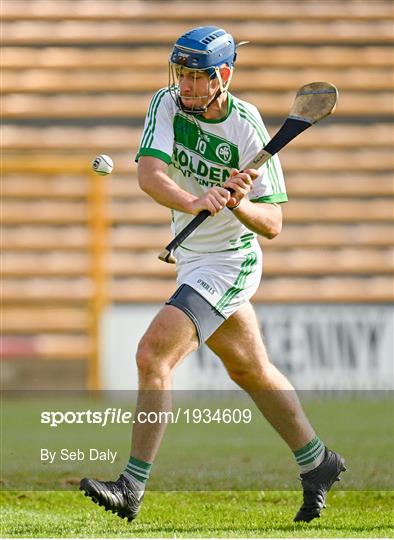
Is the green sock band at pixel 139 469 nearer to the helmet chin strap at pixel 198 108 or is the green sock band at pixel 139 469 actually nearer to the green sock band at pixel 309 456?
the green sock band at pixel 309 456

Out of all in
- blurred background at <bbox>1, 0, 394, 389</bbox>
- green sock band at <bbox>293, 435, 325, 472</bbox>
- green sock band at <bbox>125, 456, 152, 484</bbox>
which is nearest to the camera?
green sock band at <bbox>125, 456, 152, 484</bbox>

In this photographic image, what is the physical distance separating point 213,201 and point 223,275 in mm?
398

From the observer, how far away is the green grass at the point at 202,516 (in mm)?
3922

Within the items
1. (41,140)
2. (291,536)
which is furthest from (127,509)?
(41,140)

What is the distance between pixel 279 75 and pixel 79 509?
6970 mm

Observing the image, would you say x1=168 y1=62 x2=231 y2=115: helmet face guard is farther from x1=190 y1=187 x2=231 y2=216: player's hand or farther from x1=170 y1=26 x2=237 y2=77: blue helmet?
x1=190 y1=187 x2=231 y2=216: player's hand

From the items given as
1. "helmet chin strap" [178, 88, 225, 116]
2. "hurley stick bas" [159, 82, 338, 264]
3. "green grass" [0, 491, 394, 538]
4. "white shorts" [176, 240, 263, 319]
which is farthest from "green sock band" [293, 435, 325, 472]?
"helmet chin strap" [178, 88, 225, 116]

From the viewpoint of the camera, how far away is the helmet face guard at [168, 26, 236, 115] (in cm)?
396

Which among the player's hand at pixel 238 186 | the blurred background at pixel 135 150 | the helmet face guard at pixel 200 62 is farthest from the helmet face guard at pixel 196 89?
the blurred background at pixel 135 150

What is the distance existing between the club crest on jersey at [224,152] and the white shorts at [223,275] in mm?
302

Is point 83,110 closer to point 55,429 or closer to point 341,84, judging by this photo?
point 341,84

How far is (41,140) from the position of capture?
10.9m

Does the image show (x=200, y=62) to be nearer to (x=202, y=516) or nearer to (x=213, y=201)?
(x=213, y=201)

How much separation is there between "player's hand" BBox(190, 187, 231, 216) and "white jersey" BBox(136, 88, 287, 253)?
0.80 feet
